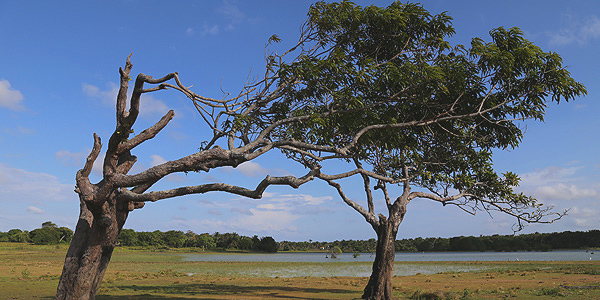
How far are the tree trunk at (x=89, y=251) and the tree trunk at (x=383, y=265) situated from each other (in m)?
12.2

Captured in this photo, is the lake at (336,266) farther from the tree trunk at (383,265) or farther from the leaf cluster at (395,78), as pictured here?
the leaf cluster at (395,78)

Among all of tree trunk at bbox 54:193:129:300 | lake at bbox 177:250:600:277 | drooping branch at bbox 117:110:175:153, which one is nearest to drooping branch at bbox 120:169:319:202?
tree trunk at bbox 54:193:129:300

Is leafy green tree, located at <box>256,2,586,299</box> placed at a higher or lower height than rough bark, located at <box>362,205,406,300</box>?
higher

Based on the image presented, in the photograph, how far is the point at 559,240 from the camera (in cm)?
13450

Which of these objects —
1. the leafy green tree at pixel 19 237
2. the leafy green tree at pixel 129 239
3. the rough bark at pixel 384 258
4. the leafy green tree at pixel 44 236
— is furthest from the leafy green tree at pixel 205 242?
the rough bark at pixel 384 258

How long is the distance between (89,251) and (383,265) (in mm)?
13287

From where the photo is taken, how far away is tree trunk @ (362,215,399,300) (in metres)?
20.4

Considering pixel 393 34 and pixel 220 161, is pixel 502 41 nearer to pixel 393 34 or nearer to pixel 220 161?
pixel 393 34

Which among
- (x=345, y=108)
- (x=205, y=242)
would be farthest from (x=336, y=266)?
(x=205, y=242)

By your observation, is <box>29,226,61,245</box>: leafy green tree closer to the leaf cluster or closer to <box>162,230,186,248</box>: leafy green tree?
<box>162,230,186,248</box>: leafy green tree

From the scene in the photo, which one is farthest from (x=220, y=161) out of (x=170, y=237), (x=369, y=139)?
(x=170, y=237)

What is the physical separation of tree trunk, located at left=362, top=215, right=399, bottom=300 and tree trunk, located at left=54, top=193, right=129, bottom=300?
12.2m

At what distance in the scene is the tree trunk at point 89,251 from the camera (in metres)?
13.9

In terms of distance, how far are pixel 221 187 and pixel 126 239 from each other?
517ft
